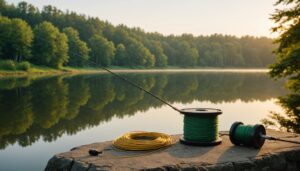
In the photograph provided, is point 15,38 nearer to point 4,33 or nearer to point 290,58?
point 4,33

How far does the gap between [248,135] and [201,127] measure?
3.58ft

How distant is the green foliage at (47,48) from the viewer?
295ft

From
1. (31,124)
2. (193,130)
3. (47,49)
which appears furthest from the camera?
(47,49)

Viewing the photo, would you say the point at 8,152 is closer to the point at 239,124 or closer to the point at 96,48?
the point at 239,124

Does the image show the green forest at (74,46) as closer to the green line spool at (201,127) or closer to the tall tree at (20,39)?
the tall tree at (20,39)

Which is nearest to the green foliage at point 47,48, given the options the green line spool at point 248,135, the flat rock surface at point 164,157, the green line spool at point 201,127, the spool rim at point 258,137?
the green line spool at point 201,127

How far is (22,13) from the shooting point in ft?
441

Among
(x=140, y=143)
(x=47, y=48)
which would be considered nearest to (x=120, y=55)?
(x=47, y=48)

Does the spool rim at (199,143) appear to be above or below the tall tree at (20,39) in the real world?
below

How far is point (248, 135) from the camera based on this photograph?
8.55m

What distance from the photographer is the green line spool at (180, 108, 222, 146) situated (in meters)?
8.69

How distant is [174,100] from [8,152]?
2153cm

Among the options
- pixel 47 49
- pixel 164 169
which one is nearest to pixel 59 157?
pixel 164 169

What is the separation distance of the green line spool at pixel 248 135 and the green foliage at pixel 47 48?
83.7m
